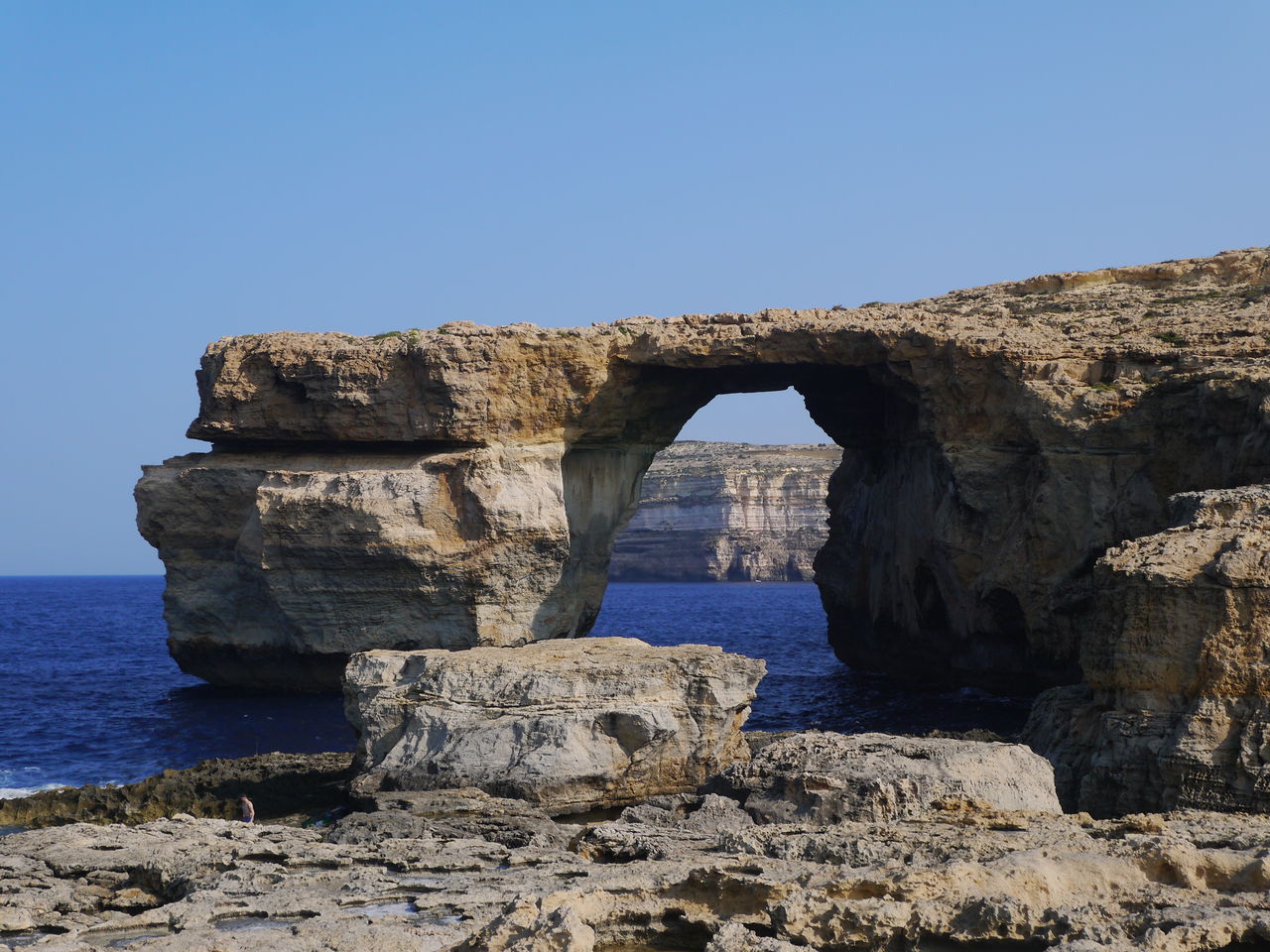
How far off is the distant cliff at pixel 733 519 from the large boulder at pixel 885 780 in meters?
82.4

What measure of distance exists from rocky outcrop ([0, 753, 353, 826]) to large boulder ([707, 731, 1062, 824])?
759 centimetres

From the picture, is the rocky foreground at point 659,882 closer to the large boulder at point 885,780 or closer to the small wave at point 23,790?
the large boulder at point 885,780

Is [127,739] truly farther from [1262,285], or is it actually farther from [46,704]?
[1262,285]

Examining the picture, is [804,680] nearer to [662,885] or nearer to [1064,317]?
[1064,317]

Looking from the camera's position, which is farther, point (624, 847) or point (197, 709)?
point (197, 709)

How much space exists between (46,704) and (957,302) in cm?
2759

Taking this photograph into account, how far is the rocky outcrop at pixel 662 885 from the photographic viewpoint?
33.1 ft

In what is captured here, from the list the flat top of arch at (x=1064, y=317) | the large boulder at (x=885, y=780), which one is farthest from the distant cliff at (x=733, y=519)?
the large boulder at (x=885, y=780)

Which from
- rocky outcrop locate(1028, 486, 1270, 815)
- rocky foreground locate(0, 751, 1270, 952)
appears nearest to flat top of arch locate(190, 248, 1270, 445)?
rocky outcrop locate(1028, 486, 1270, 815)

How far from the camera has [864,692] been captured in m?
35.1

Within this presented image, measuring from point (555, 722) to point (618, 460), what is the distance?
18.7m

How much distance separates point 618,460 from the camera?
37344 mm

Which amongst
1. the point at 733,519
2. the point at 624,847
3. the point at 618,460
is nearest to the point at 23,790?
the point at 624,847

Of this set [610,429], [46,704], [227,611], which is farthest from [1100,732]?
[46,704]
